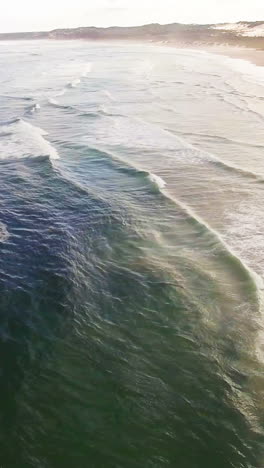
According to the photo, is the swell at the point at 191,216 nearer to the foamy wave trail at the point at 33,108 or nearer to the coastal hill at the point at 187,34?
the foamy wave trail at the point at 33,108

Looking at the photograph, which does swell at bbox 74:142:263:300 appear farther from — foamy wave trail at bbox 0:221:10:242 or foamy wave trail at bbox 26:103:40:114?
foamy wave trail at bbox 26:103:40:114

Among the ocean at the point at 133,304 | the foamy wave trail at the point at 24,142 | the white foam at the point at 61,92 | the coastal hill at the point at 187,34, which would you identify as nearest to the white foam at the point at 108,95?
the white foam at the point at 61,92

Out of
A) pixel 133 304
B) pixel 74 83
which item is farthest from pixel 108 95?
pixel 133 304

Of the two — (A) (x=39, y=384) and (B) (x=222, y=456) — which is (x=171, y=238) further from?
(B) (x=222, y=456)

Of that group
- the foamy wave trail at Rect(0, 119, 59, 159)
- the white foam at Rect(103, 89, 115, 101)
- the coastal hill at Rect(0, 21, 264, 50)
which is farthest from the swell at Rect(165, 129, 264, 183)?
the coastal hill at Rect(0, 21, 264, 50)

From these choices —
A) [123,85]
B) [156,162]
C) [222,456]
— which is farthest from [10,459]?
[123,85]

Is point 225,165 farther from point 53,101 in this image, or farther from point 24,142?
point 53,101
